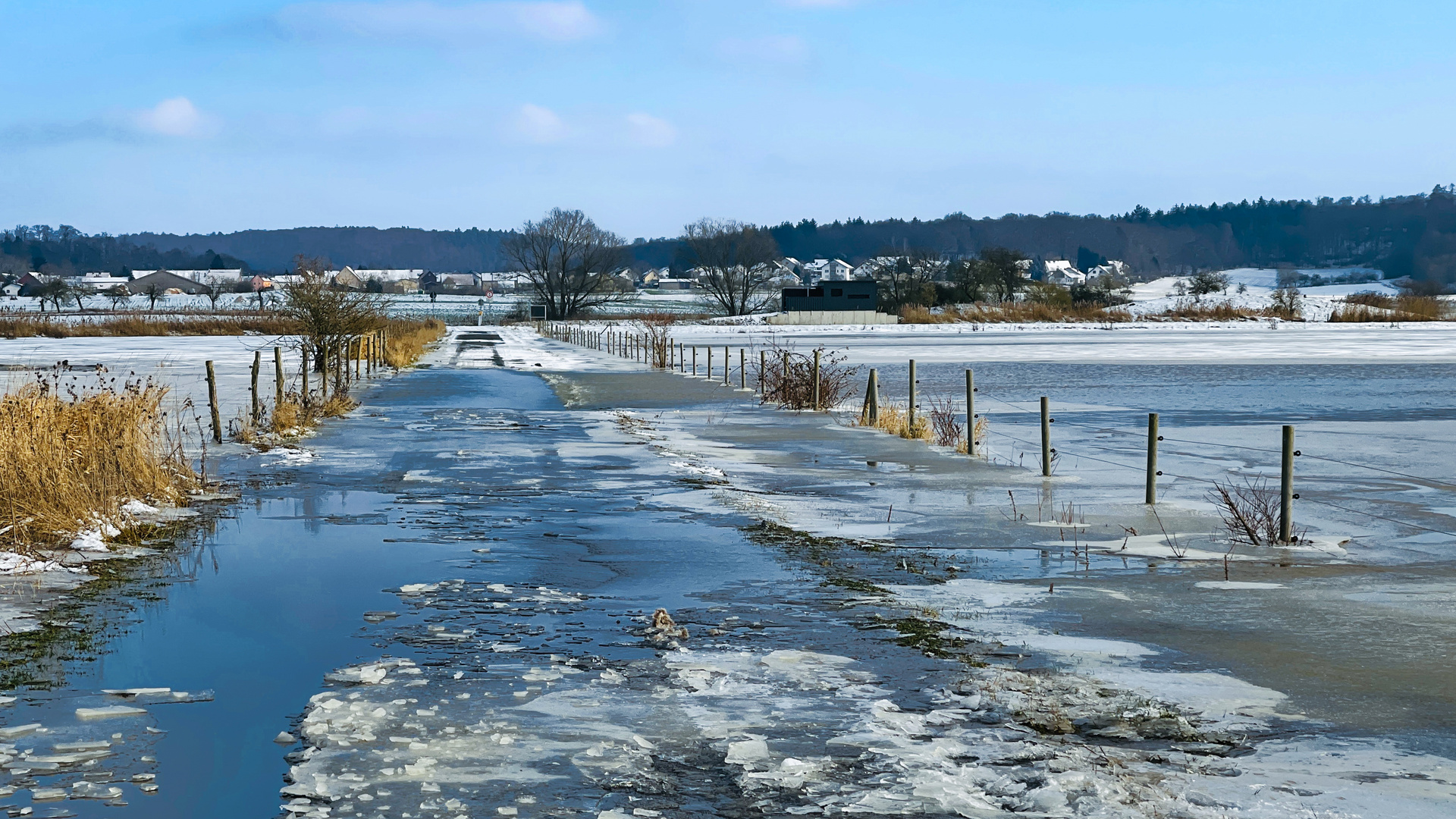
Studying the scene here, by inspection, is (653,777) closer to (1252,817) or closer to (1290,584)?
(1252,817)

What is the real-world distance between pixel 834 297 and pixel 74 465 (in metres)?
115

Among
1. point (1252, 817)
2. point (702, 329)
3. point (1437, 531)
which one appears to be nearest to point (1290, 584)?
point (1437, 531)

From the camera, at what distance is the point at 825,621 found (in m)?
8.62

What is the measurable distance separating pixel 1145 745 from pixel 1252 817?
94cm

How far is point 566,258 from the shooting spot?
149000 mm

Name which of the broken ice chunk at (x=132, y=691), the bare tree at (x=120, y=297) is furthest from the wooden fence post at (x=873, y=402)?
the bare tree at (x=120, y=297)

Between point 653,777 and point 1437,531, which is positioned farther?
point 1437,531

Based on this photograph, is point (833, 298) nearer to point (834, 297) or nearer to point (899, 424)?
point (834, 297)

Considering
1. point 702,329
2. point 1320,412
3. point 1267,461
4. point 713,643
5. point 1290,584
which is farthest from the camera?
point 702,329

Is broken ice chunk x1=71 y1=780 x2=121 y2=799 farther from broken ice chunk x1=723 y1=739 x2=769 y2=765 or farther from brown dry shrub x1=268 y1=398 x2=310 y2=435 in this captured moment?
brown dry shrub x1=268 y1=398 x2=310 y2=435

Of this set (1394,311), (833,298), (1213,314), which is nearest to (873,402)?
(1213,314)

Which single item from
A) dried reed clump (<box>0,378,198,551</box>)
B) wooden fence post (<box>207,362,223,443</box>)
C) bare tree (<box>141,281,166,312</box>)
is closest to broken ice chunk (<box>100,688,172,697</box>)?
dried reed clump (<box>0,378,198,551</box>)

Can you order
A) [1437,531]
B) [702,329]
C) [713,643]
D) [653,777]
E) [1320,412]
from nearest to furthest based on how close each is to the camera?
1. [653,777]
2. [713,643]
3. [1437,531]
4. [1320,412]
5. [702,329]

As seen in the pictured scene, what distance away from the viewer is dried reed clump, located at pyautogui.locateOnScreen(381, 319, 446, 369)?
48125mm
